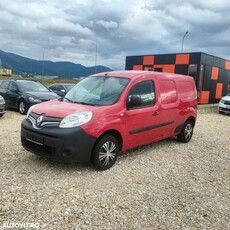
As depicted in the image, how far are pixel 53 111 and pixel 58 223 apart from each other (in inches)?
80.8

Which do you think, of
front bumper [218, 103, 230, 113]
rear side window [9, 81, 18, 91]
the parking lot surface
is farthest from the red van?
front bumper [218, 103, 230, 113]

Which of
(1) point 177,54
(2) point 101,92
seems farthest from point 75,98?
(1) point 177,54

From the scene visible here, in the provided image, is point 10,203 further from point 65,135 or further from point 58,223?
point 65,135

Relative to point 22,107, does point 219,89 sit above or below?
above

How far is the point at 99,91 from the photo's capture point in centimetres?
541

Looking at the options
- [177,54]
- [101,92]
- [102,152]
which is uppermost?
[177,54]

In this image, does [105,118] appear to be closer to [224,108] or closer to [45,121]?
[45,121]

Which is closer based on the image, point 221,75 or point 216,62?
point 216,62

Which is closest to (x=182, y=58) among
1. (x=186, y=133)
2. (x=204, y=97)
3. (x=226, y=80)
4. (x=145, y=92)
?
(x=204, y=97)

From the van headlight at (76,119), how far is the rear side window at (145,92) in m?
1.10

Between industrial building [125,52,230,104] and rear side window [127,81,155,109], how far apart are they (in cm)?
1575

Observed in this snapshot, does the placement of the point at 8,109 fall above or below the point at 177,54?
below

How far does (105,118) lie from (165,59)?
18683 mm

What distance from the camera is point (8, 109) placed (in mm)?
12727
